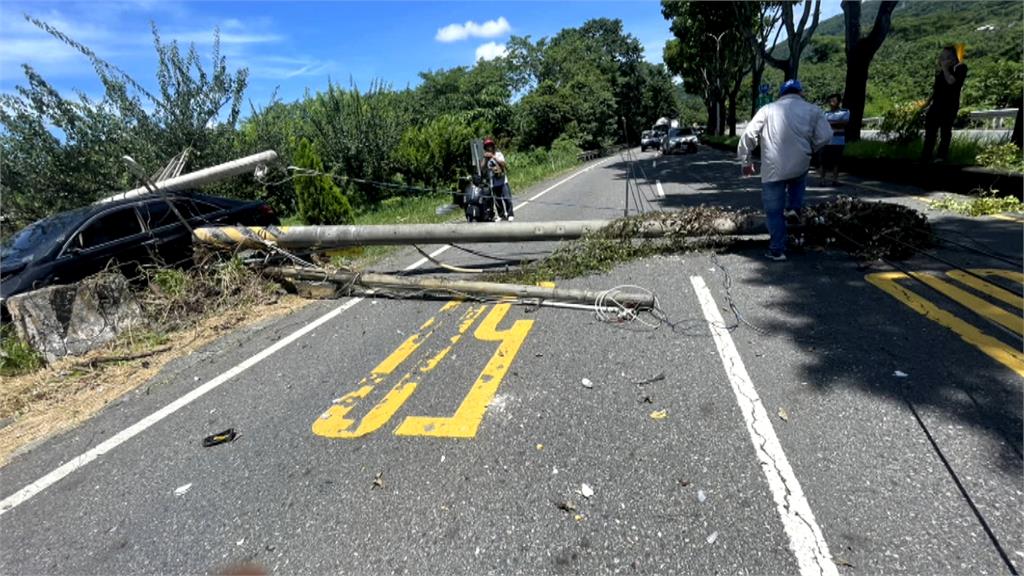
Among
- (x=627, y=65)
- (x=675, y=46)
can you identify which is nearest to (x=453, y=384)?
(x=675, y=46)

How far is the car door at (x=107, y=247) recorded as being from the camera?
680cm

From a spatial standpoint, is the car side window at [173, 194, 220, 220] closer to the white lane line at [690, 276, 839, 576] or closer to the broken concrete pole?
the broken concrete pole

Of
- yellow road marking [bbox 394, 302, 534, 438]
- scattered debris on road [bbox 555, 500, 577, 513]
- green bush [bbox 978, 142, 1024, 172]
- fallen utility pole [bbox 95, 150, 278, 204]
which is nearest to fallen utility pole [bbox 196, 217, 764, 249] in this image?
fallen utility pole [bbox 95, 150, 278, 204]

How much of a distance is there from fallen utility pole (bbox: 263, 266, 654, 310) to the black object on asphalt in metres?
2.95

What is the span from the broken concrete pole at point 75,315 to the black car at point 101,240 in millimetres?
422

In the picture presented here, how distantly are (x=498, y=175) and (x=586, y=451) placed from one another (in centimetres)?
853

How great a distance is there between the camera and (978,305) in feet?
14.6

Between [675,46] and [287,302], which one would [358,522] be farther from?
[675,46]

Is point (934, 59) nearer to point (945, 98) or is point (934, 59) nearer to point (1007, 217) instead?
point (945, 98)

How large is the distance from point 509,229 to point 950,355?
16.1 feet

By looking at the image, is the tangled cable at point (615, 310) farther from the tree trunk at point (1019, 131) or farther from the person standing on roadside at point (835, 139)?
the tree trunk at point (1019, 131)

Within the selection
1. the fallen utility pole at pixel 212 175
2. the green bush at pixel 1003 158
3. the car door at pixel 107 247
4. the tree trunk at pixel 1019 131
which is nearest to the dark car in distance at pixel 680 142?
the tree trunk at pixel 1019 131

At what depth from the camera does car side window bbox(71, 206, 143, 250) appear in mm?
7063

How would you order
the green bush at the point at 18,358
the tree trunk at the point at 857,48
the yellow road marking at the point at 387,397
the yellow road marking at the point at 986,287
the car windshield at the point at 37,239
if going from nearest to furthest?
the yellow road marking at the point at 387,397 < the yellow road marking at the point at 986,287 < the green bush at the point at 18,358 < the car windshield at the point at 37,239 < the tree trunk at the point at 857,48
